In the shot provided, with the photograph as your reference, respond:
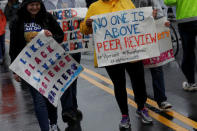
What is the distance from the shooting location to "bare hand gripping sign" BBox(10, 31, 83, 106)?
5.09m

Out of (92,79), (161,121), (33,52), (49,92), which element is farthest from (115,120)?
(92,79)

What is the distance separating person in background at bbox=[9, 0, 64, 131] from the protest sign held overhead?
2.14ft

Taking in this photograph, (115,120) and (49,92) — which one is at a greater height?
(49,92)

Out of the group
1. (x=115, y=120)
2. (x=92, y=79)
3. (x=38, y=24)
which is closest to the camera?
(x=38, y=24)

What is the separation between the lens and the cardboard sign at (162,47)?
19.3 ft

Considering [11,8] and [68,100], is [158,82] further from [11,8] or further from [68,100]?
[11,8]

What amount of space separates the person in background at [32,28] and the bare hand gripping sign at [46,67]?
0.08 metres

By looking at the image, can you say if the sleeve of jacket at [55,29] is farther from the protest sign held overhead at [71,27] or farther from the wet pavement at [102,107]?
the wet pavement at [102,107]

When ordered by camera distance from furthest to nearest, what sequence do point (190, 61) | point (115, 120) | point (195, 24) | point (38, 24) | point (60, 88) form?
point (190, 61), point (195, 24), point (115, 120), point (60, 88), point (38, 24)

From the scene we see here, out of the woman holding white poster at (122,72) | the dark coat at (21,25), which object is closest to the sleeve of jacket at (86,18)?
the woman holding white poster at (122,72)

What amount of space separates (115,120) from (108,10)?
158cm

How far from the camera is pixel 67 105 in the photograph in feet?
19.8

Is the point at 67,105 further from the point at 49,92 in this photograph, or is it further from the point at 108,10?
the point at 108,10

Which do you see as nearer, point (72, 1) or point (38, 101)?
point (38, 101)
